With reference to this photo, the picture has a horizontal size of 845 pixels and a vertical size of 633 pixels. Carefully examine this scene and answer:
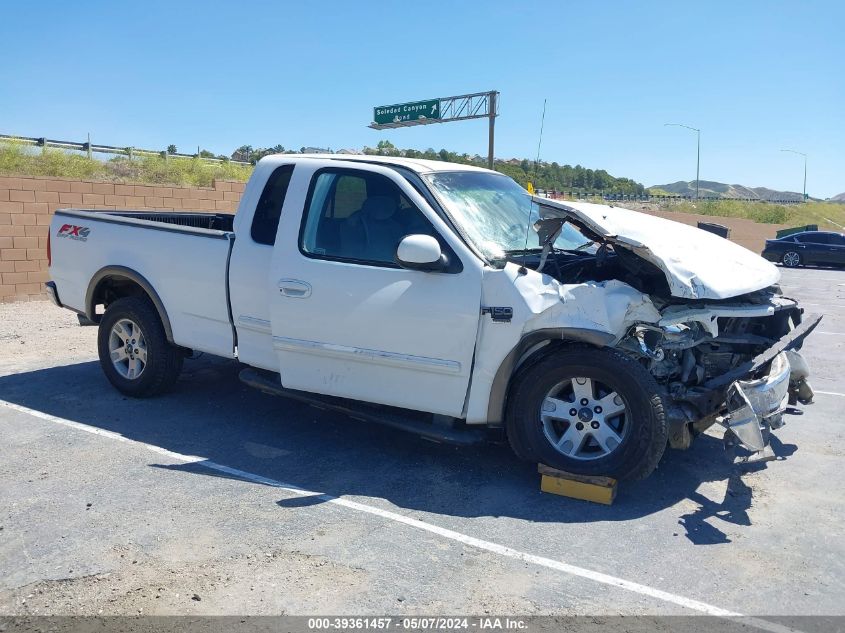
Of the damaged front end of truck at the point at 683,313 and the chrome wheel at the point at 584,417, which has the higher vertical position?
the damaged front end of truck at the point at 683,313

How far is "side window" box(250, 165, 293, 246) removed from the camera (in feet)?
19.2

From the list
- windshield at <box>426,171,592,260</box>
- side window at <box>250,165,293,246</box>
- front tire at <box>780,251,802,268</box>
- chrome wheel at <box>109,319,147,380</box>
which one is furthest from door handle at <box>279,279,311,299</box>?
front tire at <box>780,251,802,268</box>

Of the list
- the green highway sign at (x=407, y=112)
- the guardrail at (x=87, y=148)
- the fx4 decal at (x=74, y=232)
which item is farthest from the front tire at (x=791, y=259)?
the fx4 decal at (x=74, y=232)

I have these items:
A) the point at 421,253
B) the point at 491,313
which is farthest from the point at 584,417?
the point at 421,253

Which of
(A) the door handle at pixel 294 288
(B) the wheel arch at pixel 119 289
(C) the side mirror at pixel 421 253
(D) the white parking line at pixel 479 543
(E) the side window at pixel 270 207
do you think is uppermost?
(E) the side window at pixel 270 207

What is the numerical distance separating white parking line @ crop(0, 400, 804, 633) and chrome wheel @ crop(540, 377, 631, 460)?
938 mm

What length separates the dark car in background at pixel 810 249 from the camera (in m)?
27.3

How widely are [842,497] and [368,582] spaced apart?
3.19 m

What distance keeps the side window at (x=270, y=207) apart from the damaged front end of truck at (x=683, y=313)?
6.54ft

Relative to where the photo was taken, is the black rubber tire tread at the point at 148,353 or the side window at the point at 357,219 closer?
the side window at the point at 357,219

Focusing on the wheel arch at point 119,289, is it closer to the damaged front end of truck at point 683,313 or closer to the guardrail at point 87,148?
the damaged front end of truck at point 683,313

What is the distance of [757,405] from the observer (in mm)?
4785

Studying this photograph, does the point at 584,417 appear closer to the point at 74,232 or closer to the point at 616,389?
the point at 616,389

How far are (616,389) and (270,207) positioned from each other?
2899 millimetres
